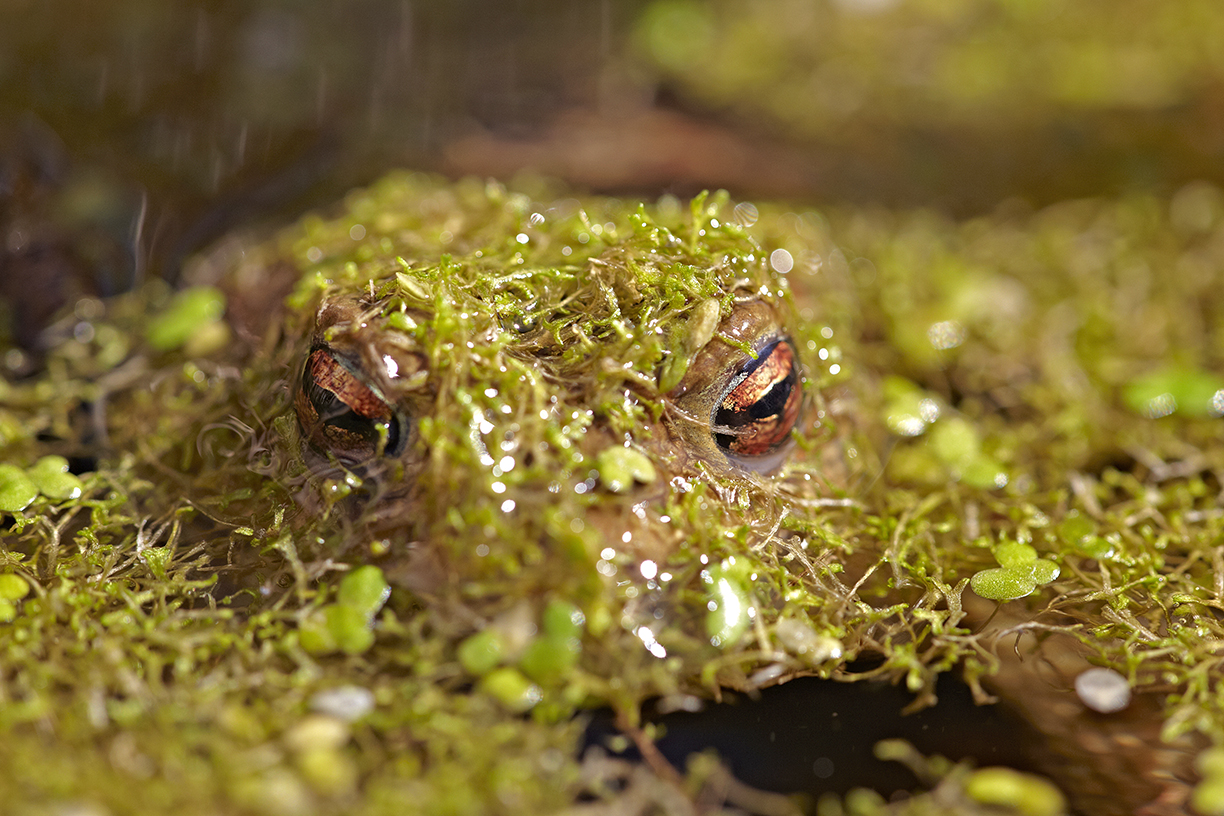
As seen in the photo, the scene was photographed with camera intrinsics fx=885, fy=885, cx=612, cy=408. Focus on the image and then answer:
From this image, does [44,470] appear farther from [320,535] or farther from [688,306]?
[688,306]

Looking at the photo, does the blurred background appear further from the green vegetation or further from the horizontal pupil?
the horizontal pupil

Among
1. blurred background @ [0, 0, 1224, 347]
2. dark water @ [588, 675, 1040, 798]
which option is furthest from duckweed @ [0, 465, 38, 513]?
dark water @ [588, 675, 1040, 798]

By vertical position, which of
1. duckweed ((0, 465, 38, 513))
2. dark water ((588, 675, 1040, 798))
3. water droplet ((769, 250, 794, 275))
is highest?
water droplet ((769, 250, 794, 275))

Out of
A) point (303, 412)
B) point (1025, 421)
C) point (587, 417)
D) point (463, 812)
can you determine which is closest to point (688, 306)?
point (587, 417)

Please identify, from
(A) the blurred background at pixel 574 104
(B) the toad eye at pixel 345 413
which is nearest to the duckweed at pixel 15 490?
(B) the toad eye at pixel 345 413

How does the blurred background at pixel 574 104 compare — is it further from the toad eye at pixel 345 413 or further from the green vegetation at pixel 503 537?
the toad eye at pixel 345 413

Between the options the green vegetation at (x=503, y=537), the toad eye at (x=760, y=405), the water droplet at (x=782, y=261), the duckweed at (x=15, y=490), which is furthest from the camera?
the water droplet at (x=782, y=261)
